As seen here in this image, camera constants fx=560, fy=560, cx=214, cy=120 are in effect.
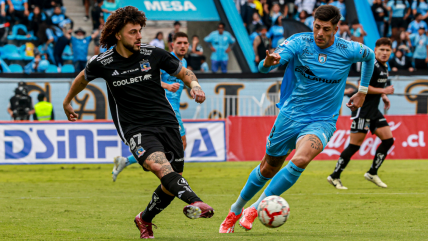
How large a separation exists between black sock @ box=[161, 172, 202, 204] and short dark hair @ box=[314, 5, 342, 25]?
103 inches

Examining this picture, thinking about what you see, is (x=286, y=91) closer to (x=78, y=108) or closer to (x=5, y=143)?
(x=5, y=143)

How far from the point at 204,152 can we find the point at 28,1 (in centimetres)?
1107

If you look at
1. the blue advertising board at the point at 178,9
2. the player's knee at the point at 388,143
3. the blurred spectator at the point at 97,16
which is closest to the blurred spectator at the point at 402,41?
the blue advertising board at the point at 178,9

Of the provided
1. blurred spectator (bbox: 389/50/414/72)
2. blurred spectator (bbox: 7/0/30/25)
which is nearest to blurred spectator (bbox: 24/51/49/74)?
blurred spectator (bbox: 7/0/30/25)

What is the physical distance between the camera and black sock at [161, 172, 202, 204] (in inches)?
190

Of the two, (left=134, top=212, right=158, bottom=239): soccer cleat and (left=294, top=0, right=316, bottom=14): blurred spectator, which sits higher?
(left=294, top=0, right=316, bottom=14): blurred spectator

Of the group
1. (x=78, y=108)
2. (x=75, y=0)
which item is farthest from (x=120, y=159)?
(x=75, y=0)

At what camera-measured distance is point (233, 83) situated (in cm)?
1947

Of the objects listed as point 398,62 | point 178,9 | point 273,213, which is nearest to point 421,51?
point 398,62

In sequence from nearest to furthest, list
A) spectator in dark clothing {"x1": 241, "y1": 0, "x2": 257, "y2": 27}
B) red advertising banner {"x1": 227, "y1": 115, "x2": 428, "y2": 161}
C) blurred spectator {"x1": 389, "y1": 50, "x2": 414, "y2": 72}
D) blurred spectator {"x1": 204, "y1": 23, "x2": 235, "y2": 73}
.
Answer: red advertising banner {"x1": 227, "y1": 115, "x2": 428, "y2": 161}
blurred spectator {"x1": 204, "y1": 23, "x2": 235, "y2": 73}
blurred spectator {"x1": 389, "y1": 50, "x2": 414, "y2": 72}
spectator in dark clothing {"x1": 241, "y1": 0, "x2": 257, "y2": 27}

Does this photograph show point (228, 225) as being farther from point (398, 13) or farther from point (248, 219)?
point (398, 13)

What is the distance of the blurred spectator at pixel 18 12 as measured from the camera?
21.7m

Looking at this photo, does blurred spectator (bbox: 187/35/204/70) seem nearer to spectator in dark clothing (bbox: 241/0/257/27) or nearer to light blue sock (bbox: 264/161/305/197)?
spectator in dark clothing (bbox: 241/0/257/27)

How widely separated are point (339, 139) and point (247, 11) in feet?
26.6
